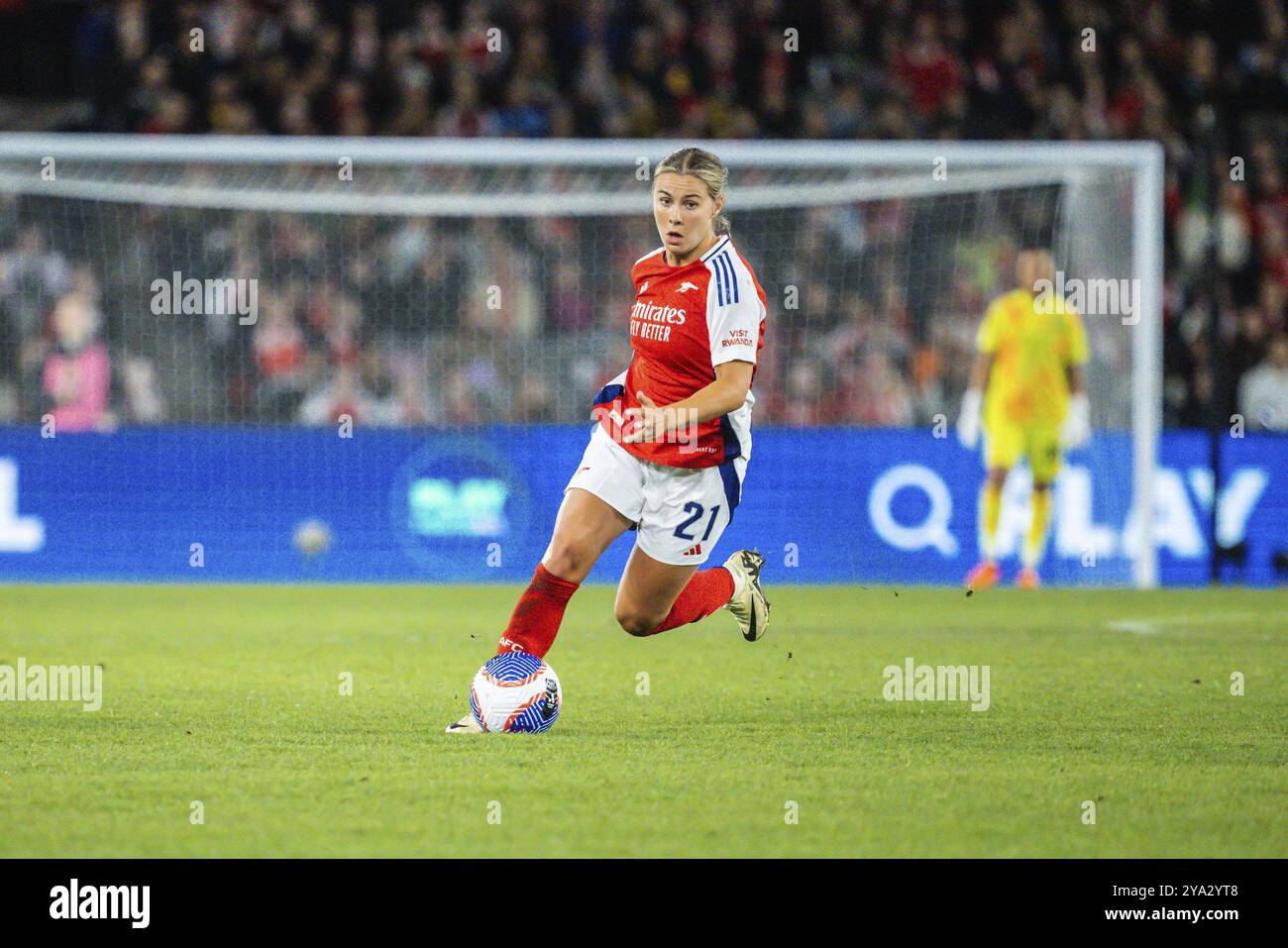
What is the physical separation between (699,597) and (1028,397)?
22.4 feet

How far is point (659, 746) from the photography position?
20.4 feet

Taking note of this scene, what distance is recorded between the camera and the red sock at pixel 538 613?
639 centimetres

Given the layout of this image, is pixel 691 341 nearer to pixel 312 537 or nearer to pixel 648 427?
pixel 648 427

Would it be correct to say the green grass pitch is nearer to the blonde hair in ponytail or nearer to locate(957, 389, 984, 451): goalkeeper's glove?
the blonde hair in ponytail

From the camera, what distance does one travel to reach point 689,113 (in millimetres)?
18062

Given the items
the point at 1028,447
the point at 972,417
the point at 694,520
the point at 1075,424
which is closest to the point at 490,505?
the point at 972,417

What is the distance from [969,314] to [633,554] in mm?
9645

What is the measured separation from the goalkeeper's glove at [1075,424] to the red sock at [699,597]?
648 centimetres

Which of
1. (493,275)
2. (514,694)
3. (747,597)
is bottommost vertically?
(514,694)

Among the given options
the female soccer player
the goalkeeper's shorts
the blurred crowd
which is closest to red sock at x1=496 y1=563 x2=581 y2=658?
the female soccer player

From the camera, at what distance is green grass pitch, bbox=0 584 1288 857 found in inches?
187

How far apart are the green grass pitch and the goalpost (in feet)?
14.4

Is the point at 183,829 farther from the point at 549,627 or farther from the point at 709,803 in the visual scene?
the point at 549,627

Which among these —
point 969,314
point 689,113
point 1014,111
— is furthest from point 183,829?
point 1014,111
